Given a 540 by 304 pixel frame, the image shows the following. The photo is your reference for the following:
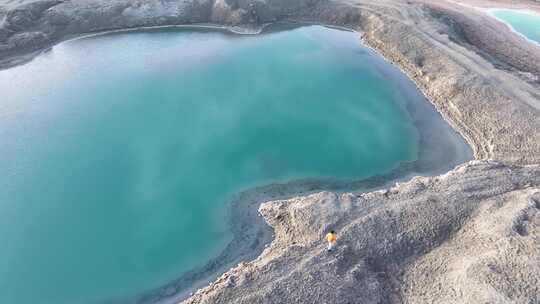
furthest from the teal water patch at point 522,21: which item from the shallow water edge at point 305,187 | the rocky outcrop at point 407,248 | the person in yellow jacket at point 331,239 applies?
the person in yellow jacket at point 331,239

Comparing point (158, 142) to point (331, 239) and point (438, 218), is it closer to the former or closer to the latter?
point (331, 239)

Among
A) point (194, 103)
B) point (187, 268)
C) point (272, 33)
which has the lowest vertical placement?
point (187, 268)

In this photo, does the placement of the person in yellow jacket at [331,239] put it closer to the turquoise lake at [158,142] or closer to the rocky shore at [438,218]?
the rocky shore at [438,218]

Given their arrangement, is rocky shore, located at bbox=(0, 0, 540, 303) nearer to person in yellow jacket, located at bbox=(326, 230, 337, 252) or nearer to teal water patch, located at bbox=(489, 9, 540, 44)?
person in yellow jacket, located at bbox=(326, 230, 337, 252)

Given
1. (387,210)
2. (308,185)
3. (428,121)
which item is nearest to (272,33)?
(428,121)

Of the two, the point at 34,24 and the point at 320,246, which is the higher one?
the point at 34,24

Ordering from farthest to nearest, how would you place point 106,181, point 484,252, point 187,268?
point 106,181
point 187,268
point 484,252

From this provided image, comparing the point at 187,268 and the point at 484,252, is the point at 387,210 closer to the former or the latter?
the point at 484,252

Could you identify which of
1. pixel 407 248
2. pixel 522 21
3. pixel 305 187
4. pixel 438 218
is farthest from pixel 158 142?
pixel 522 21
